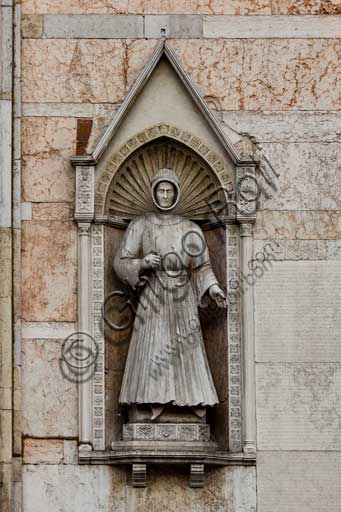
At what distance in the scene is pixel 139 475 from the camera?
13.2 meters

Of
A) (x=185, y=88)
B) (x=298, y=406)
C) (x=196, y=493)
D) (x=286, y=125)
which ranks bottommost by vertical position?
(x=196, y=493)

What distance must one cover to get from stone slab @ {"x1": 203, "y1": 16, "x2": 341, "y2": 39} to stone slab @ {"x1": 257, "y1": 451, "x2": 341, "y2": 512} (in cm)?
286

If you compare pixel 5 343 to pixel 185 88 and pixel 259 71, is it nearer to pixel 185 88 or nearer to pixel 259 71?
pixel 185 88

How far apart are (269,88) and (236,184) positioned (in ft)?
2.35

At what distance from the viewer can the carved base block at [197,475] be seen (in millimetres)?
13188

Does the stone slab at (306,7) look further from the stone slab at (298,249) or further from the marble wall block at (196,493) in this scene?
the marble wall block at (196,493)

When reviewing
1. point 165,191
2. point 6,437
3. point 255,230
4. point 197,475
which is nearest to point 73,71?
point 165,191

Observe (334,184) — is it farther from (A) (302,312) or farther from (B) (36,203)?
(B) (36,203)

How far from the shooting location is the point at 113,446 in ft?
43.7

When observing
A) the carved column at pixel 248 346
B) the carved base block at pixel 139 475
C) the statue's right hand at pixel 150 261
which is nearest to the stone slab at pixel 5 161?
the statue's right hand at pixel 150 261

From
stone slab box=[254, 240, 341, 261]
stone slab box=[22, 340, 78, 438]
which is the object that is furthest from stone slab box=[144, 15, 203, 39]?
stone slab box=[22, 340, 78, 438]

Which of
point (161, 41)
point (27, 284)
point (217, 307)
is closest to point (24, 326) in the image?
point (27, 284)

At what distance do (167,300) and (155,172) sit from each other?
0.95m

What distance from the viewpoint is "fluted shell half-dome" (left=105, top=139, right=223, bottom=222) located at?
13.8m
